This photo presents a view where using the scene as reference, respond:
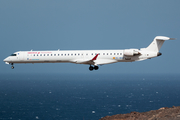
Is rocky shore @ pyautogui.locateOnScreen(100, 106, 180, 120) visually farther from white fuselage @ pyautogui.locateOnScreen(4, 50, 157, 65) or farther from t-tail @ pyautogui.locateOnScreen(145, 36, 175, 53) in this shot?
t-tail @ pyautogui.locateOnScreen(145, 36, 175, 53)

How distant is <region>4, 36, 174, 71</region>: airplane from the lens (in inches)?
1881

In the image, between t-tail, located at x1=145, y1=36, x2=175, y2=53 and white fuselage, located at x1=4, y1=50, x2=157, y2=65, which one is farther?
t-tail, located at x1=145, y1=36, x2=175, y2=53

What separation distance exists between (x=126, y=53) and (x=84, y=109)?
307 ft

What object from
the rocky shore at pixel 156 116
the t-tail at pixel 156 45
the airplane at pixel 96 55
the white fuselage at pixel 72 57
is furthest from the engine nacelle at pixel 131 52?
the rocky shore at pixel 156 116

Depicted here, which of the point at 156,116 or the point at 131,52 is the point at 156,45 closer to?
the point at 131,52

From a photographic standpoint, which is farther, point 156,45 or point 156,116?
point 156,45

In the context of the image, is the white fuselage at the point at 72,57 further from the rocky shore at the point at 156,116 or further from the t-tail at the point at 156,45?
the rocky shore at the point at 156,116

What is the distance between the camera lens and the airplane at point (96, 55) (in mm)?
47781

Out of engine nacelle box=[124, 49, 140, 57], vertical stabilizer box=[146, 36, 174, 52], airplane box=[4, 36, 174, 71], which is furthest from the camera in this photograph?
vertical stabilizer box=[146, 36, 174, 52]

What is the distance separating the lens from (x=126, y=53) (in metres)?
47.1

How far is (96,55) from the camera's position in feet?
157

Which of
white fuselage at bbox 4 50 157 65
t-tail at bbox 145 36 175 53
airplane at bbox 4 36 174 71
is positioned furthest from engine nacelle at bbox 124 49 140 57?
t-tail at bbox 145 36 175 53

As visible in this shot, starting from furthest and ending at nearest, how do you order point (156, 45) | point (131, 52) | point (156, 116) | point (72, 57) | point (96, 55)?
point (72, 57), point (156, 45), point (96, 55), point (131, 52), point (156, 116)

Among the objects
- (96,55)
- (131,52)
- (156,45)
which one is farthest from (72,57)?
(156,45)
